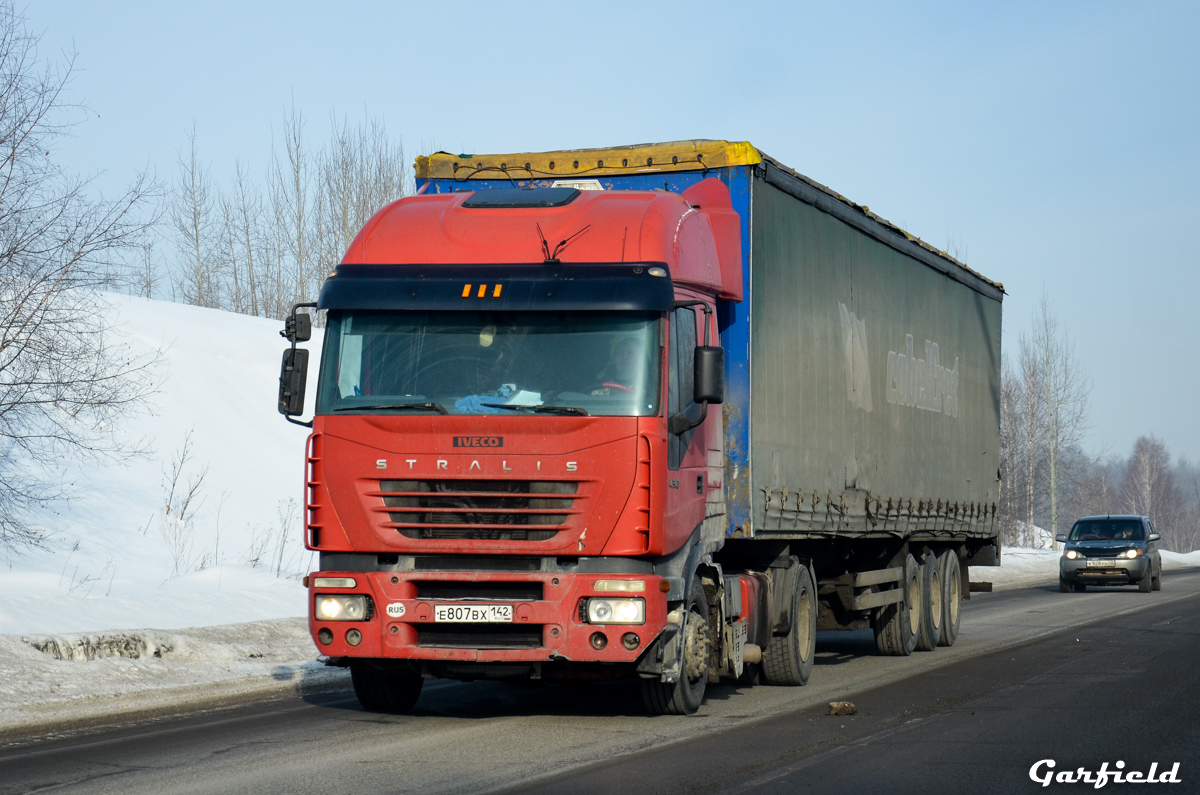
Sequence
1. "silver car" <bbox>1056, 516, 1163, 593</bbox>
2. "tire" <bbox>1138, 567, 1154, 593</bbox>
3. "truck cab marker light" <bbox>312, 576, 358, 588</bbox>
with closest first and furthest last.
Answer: "truck cab marker light" <bbox>312, 576, 358, 588</bbox> < "silver car" <bbox>1056, 516, 1163, 593</bbox> < "tire" <bbox>1138, 567, 1154, 593</bbox>

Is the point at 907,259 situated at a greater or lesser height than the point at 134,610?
greater

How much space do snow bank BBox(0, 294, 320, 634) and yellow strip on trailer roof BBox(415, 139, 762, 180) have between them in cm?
713

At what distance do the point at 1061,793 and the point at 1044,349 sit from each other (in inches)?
2536

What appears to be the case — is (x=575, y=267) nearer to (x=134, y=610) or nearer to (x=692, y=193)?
(x=692, y=193)

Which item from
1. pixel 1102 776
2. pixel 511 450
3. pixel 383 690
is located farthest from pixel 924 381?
pixel 1102 776

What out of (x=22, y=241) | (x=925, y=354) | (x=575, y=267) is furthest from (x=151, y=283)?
(x=575, y=267)

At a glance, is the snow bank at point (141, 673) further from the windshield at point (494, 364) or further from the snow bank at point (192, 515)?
the windshield at point (494, 364)

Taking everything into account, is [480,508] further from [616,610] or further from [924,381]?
[924,381]

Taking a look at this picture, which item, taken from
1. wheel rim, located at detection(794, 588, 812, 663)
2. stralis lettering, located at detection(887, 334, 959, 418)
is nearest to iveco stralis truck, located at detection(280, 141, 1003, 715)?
wheel rim, located at detection(794, 588, 812, 663)

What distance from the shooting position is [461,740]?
8.52 metres

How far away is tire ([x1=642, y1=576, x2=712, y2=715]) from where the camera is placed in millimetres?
9258

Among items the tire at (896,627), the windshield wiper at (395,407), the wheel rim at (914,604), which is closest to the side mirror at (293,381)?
the windshield wiper at (395,407)

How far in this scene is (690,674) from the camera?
9.41 meters

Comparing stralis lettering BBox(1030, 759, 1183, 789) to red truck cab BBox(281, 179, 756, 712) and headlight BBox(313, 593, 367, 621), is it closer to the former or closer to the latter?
red truck cab BBox(281, 179, 756, 712)
